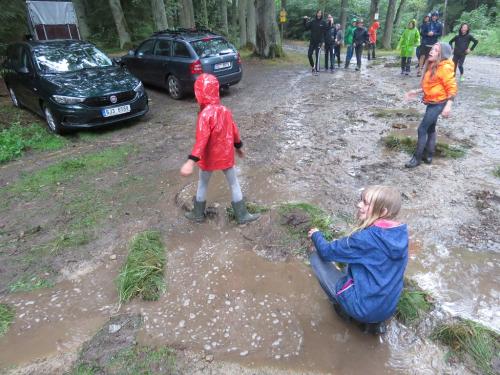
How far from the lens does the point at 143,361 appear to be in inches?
106

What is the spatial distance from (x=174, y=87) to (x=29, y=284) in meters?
7.60

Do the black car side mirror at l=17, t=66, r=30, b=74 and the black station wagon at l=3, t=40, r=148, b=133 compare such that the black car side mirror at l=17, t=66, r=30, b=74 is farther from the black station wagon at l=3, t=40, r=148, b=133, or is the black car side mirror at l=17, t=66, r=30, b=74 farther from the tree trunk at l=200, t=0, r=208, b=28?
the tree trunk at l=200, t=0, r=208, b=28

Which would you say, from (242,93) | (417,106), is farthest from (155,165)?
(417,106)

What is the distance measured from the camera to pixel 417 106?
8820 millimetres

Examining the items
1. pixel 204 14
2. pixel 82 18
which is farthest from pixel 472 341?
pixel 204 14

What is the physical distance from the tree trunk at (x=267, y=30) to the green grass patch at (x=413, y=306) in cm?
1501

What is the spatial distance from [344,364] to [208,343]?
1.07 metres

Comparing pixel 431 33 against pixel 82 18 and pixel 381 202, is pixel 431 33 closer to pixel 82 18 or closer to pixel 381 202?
pixel 381 202

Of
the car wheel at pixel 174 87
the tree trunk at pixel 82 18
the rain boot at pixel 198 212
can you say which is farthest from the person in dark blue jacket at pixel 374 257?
the tree trunk at pixel 82 18

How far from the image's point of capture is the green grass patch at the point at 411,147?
234 inches

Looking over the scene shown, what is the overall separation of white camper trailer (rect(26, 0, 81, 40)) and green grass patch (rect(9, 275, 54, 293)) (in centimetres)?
1732

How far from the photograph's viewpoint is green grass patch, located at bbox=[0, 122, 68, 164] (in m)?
6.71

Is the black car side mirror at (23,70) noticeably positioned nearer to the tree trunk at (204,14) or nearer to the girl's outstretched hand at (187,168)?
the girl's outstretched hand at (187,168)

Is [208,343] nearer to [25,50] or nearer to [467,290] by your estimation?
[467,290]
